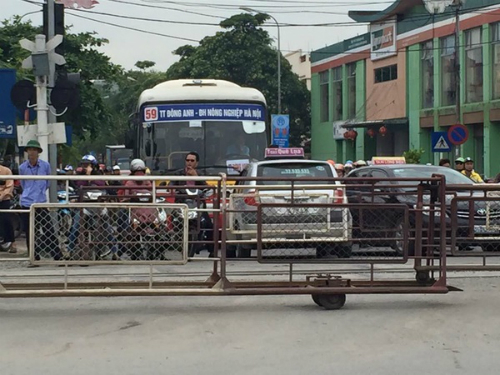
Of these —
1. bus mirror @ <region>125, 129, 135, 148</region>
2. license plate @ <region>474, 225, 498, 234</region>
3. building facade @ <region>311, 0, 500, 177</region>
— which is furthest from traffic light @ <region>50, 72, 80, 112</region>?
building facade @ <region>311, 0, 500, 177</region>

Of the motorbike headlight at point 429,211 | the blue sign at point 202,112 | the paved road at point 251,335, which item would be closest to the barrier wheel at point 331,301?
the paved road at point 251,335

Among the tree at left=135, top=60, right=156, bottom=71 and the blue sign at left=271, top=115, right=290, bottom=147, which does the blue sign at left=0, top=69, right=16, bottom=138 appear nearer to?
the blue sign at left=271, top=115, right=290, bottom=147

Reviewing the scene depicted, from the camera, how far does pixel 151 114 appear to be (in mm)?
17594

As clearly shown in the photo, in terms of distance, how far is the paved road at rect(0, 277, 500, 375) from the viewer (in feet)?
20.9

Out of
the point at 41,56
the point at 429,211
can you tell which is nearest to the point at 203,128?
the point at 41,56

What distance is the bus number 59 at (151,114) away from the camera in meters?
17.6

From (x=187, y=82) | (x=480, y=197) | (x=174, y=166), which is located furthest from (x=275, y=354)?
(x=187, y=82)

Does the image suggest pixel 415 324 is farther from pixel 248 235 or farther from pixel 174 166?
pixel 174 166

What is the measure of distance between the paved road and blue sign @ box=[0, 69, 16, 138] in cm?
1021

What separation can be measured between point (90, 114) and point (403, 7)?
2367cm

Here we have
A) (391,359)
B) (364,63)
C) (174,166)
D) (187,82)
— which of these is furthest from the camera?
(364,63)

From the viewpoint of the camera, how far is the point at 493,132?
38.3 m

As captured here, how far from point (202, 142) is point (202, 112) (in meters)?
0.61

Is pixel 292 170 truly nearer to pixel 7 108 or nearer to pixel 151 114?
pixel 151 114
